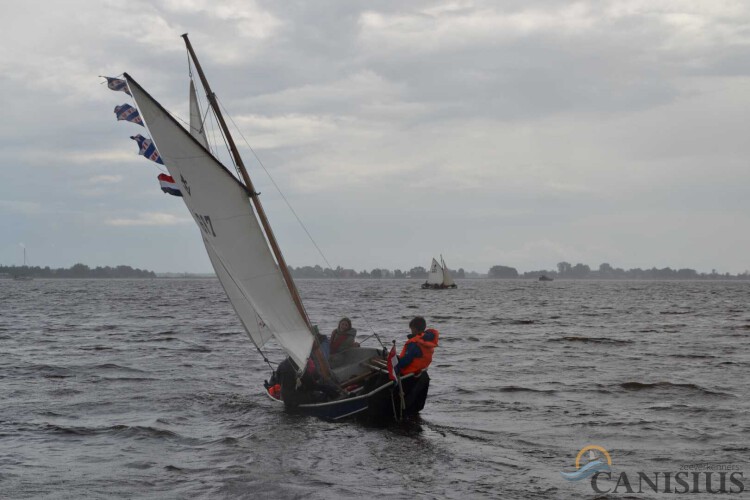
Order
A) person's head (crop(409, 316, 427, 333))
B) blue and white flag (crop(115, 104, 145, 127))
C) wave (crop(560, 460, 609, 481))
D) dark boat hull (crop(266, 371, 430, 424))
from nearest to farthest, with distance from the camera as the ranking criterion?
wave (crop(560, 460, 609, 481))
person's head (crop(409, 316, 427, 333))
dark boat hull (crop(266, 371, 430, 424))
blue and white flag (crop(115, 104, 145, 127))

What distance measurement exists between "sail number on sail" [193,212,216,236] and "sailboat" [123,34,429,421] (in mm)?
29

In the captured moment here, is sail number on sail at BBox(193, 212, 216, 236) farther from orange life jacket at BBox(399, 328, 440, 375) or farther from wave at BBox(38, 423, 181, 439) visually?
orange life jacket at BBox(399, 328, 440, 375)

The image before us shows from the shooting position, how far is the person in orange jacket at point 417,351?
17594 mm

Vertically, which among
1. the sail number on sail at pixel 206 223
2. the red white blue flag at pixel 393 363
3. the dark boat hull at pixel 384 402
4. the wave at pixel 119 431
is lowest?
the wave at pixel 119 431

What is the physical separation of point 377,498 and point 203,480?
11.4ft

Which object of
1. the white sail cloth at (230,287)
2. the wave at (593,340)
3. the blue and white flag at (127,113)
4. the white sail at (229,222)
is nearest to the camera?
the white sail at (229,222)


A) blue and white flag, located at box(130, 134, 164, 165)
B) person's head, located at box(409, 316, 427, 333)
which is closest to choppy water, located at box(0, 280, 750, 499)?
person's head, located at box(409, 316, 427, 333)

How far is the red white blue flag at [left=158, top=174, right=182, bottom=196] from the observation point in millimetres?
Answer: 19141

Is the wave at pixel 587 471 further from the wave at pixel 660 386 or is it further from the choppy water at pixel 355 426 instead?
the wave at pixel 660 386

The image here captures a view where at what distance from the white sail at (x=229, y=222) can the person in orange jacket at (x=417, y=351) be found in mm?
2579

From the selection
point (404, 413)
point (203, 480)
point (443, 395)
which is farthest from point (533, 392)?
point (203, 480)

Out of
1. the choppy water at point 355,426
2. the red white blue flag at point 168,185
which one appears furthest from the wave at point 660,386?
the red white blue flag at point 168,185

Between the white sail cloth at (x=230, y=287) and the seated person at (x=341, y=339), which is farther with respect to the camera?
the seated person at (x=341, y=339)

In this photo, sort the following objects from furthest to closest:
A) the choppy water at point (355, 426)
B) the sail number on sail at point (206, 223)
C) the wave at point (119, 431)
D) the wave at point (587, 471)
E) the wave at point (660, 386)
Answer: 1. the wave at point (660, 386)
2. the sail number on sail at point (206, 223)
3. the wave at point (119, 431)
4. the wave at point (587, 471)
5. the choppy water at point (355, 426)
